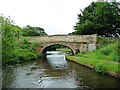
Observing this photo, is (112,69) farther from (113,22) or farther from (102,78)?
(113,22)

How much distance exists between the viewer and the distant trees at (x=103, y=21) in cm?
5578

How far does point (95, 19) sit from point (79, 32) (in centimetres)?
563

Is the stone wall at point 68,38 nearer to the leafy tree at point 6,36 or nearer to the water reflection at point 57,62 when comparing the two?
the water reflection at point 57,62

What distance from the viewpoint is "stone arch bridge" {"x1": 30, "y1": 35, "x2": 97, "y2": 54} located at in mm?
52541

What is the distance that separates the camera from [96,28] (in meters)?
56.8

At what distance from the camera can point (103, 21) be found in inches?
2208

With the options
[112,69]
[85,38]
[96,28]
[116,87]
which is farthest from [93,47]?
[116,87]

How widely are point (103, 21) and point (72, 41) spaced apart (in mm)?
7965

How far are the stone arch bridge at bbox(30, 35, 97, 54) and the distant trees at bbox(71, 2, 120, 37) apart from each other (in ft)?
Answer: 15.5

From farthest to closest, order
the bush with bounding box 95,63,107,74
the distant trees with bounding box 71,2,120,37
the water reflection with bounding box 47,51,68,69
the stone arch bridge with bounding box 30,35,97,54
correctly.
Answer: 1. the distant trees with bounding box 71,2,120,37
2. the stone arch bridge with bounding box 30,35,97,54
3. the water reflection with bounding box 47,51,68,69
4. the bush with bounding box 95,63,107,74

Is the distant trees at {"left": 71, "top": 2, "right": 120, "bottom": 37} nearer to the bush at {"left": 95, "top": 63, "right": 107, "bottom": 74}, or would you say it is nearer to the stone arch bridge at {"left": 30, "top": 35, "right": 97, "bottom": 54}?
the stone arch bridge at {"left": 30, "top": 35, "right": 97, "bottom": 54}

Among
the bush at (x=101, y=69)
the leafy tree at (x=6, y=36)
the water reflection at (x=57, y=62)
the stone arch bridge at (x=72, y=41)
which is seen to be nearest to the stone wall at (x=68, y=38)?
the stone arch bridge at (x=72, y=41)

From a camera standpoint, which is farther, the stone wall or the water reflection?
the stone wall

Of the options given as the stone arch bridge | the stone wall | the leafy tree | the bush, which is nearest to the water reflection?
the stone arch bridge
